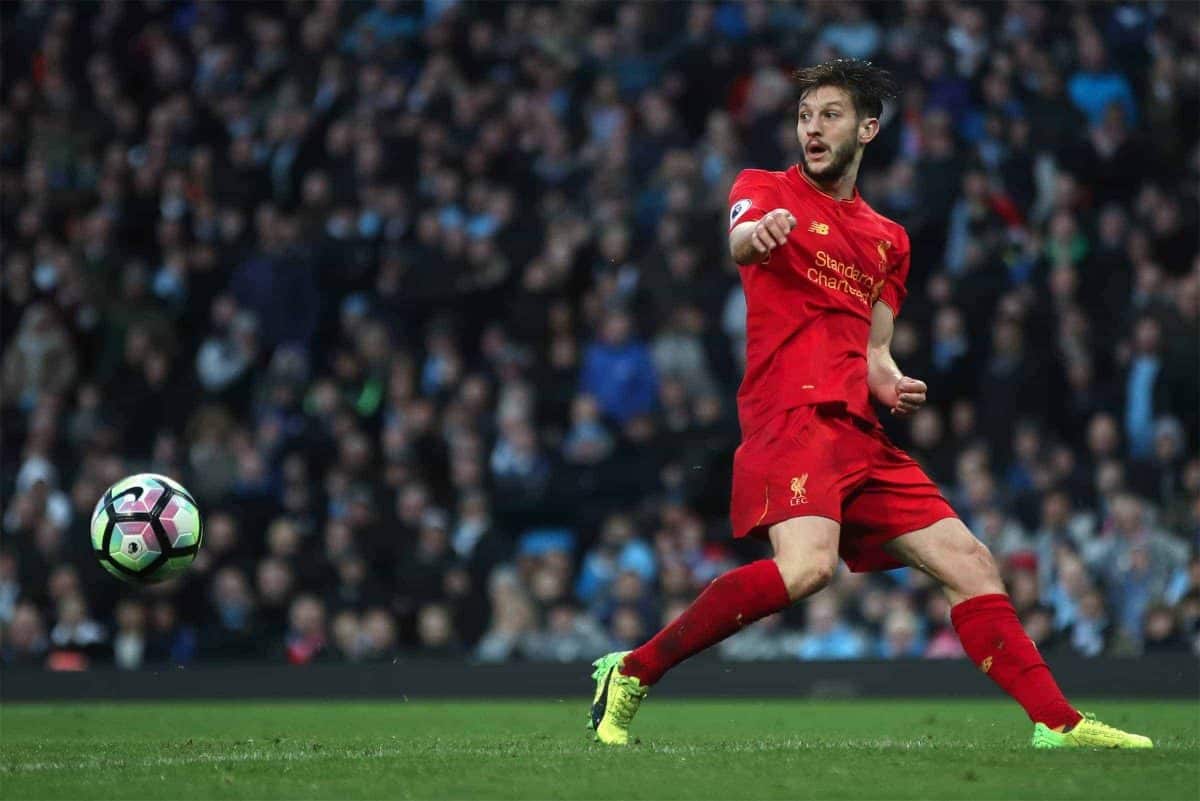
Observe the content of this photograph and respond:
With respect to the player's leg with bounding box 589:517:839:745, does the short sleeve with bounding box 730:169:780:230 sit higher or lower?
higher

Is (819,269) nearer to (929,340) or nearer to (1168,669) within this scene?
(1168,669)

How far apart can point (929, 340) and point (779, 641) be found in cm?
235

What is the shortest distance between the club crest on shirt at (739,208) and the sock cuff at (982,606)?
5.10ft

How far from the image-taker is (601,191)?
15.2m

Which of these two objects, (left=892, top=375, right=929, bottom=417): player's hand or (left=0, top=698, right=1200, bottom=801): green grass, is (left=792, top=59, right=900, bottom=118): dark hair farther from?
(left=0, top=698, right=1200, bottom=801): green grass

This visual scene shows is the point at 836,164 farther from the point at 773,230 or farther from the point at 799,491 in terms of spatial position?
the point at 799,491

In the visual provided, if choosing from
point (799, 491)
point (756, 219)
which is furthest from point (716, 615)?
point (756, 219)

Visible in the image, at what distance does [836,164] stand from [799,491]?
119 centimetres

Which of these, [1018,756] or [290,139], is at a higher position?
[290,139]

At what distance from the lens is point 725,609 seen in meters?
6.53

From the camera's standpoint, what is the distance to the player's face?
6.72 m

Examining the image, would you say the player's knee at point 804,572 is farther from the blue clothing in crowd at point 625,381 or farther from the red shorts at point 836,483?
the blue clothing in crowd at point 625,381

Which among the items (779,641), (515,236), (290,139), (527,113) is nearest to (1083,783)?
(779,641)

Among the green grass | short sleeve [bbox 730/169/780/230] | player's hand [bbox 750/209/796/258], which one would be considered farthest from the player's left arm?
the green grass
